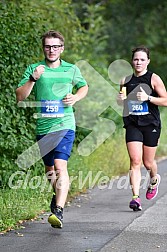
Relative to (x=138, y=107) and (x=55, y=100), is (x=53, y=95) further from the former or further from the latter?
(x=138, y=107)

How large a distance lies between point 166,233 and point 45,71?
216cm

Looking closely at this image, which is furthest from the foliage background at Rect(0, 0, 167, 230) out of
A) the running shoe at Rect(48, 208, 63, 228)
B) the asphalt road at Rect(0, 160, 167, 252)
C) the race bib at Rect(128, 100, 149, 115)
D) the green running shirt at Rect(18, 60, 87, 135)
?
the running shoe at Rect(48, 208, 63, 228)

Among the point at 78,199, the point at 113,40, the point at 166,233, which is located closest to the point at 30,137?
the point at 78,199

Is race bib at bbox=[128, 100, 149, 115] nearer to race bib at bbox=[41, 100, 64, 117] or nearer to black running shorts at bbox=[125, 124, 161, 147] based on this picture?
black running shorts at bbox=[125, 124, 161, 147]

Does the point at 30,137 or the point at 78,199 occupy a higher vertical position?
the point at 30,137

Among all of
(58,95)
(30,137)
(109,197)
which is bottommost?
(109,197)

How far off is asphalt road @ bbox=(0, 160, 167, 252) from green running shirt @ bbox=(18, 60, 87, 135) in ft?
3.69

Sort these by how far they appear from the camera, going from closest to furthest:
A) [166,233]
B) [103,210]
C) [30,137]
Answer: [166,233]
[103,210]
[30,137]

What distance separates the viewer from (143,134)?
389 inches

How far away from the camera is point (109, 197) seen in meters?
11.1

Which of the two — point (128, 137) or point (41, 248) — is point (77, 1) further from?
point (41, 248)

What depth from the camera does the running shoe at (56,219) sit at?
797 cm

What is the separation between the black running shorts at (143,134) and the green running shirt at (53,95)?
1.55 metres

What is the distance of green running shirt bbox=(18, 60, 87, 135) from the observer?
8297 mm
